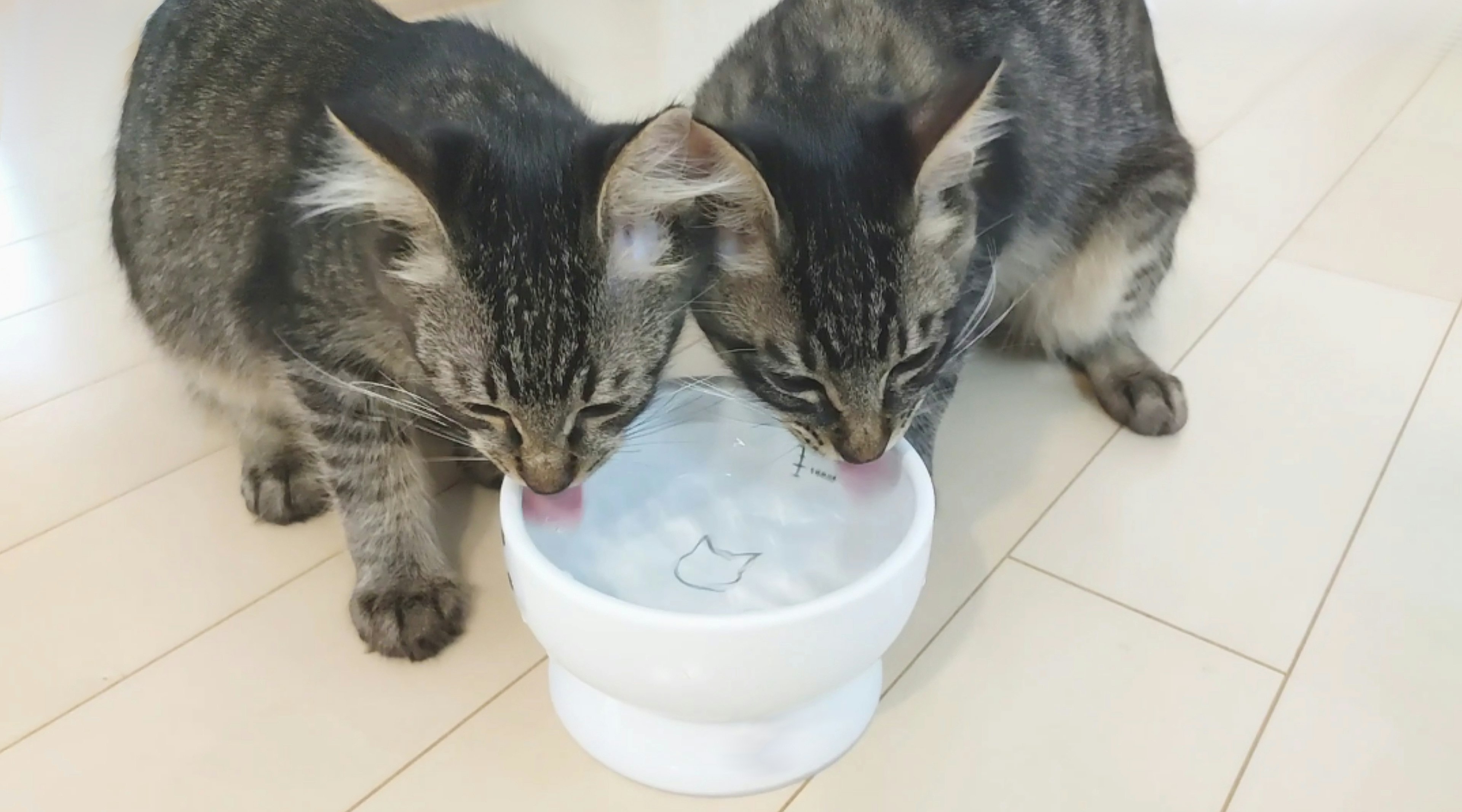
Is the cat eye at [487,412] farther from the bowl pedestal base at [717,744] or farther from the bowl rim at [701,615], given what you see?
the bowl pedestal base at [717,744]

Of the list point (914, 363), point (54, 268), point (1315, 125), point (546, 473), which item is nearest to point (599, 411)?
point (546, 473)

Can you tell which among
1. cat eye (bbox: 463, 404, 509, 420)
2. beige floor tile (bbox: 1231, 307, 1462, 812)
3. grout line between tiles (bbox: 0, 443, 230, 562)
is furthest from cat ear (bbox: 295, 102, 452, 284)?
beige floor tile (bbox: 1231, 307, 1462, 812)

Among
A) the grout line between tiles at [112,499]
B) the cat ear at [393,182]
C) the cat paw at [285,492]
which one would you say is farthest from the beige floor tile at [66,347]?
the cat ear at [393,182]

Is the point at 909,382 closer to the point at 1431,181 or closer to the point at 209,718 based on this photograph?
the point at 209,718

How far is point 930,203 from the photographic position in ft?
3.31

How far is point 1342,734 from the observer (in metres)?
1.06

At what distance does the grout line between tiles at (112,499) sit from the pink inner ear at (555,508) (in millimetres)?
623

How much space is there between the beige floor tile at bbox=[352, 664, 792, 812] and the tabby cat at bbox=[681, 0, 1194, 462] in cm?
36

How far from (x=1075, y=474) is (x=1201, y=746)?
418mm

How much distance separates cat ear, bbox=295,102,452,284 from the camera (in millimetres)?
847

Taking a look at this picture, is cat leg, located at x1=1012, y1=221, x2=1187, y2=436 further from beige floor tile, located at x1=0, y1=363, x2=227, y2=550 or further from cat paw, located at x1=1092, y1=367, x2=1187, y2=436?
beige floor tile, located at x1=0, y1=363, x2=227, y2=550

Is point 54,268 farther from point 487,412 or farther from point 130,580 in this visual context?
point 487,412

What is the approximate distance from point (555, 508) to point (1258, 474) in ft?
2.92

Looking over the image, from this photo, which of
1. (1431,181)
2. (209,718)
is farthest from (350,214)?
(1431,181)
